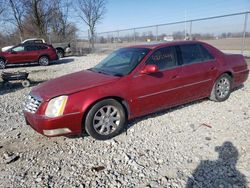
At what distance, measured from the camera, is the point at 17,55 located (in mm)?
A: 15000

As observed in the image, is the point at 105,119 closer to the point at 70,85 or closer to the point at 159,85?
the point at 70,85

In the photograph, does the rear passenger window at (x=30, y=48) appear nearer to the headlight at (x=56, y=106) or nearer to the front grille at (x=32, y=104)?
the front grille at (x=32, y=104)

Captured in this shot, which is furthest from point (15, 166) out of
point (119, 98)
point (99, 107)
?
point (119, 98)

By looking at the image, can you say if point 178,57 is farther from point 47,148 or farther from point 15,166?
point 15,166

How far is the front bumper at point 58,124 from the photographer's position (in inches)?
139

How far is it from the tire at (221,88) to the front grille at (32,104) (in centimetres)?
385

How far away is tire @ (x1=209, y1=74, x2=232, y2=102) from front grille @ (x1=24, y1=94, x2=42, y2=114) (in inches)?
152

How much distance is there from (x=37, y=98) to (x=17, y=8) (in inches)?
1147

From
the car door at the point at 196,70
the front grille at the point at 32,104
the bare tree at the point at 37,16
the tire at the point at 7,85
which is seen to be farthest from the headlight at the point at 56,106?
the bare tree at the point at 37,16

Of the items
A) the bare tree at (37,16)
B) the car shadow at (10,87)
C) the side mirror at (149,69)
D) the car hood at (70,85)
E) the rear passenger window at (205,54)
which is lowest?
the car shadow at (10,87)

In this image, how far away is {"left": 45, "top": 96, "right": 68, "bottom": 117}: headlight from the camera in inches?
140

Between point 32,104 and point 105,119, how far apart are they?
4.09 ft

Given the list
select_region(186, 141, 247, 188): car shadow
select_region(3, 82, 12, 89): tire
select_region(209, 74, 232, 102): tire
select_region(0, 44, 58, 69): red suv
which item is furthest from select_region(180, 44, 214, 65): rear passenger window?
select_region(0, 44, 58, 69): red suv

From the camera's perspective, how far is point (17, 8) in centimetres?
2819
